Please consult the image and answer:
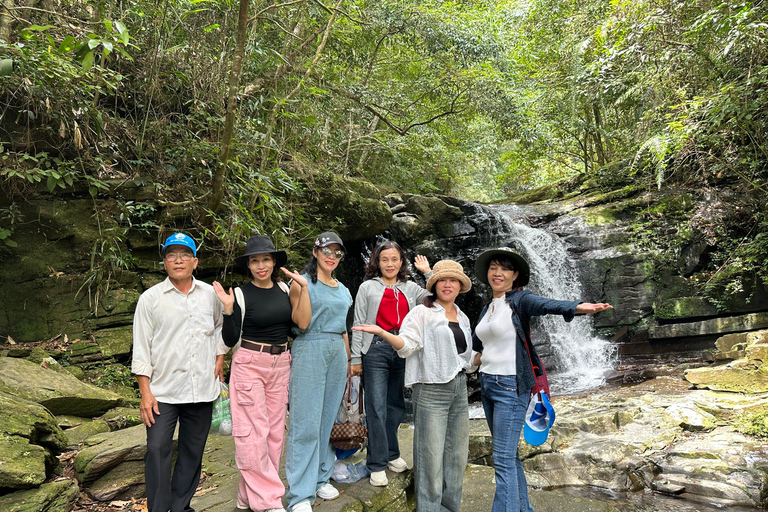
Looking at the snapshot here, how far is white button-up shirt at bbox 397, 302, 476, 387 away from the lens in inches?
113

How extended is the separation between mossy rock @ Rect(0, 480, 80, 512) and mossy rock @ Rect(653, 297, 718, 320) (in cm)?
1055

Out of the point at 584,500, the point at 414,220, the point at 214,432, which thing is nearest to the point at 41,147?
the point at 214,432

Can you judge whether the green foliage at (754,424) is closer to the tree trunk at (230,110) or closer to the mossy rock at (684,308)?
the mossy rock at (684,308)

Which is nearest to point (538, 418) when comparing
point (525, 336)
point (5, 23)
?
point (525, 336)

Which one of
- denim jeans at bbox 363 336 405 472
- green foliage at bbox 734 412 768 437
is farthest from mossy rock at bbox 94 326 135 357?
green foliage at bbox 734 412 768 437

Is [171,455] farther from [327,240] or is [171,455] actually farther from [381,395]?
[327,240]

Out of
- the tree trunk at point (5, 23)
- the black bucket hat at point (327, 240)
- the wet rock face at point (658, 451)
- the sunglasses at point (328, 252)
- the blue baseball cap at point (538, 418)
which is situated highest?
the tree trunk at point (5, 23)

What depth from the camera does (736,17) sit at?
6590 millimetres

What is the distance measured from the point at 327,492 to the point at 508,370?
1.44 metres

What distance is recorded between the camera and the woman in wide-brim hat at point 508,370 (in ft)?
9.16

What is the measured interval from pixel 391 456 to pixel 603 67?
918 cm

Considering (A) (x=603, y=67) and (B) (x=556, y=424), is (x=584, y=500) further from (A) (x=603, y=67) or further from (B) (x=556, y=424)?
(A) (x=603, y=67)

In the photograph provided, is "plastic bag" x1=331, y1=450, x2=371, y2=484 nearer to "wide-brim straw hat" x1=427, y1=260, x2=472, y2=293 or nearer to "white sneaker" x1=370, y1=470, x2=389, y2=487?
"white sneaker" x1=370, y1=470, x2=389, y2=487

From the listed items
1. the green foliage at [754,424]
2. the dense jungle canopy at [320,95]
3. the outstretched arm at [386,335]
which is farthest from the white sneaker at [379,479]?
the green foliage at [754,424]
